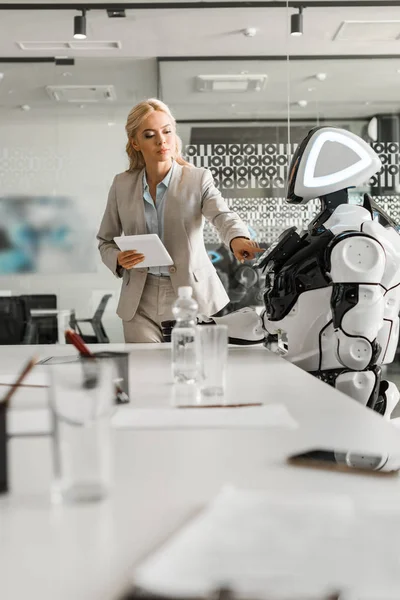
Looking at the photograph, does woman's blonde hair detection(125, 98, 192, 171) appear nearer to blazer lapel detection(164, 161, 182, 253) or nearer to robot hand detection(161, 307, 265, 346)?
blazer lapel detection(164, 161, 182, 253)

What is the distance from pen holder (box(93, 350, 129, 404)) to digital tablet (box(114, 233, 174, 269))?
1148 millimetres

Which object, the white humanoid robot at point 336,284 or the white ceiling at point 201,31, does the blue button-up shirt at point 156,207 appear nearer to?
the white humanoid robot at point 336,284

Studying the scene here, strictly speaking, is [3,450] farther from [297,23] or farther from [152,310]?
[297,23]

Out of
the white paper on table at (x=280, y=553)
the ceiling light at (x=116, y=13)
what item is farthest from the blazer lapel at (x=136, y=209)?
the ceiling light at (x=116, y=13)

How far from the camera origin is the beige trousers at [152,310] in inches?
108

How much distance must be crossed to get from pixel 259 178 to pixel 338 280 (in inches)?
143

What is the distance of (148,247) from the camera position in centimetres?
250

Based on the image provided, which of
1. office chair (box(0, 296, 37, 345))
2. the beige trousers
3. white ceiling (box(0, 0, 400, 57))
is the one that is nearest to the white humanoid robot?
the beige trousers

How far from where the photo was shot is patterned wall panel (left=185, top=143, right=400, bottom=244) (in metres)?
5.43

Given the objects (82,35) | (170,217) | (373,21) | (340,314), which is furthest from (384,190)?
(340,314)

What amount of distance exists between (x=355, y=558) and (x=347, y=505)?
0.37 feet

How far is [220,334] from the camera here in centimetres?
140

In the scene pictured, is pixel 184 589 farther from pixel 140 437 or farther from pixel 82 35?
pixel 82 35

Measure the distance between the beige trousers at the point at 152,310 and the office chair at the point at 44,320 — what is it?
9.20 ft
